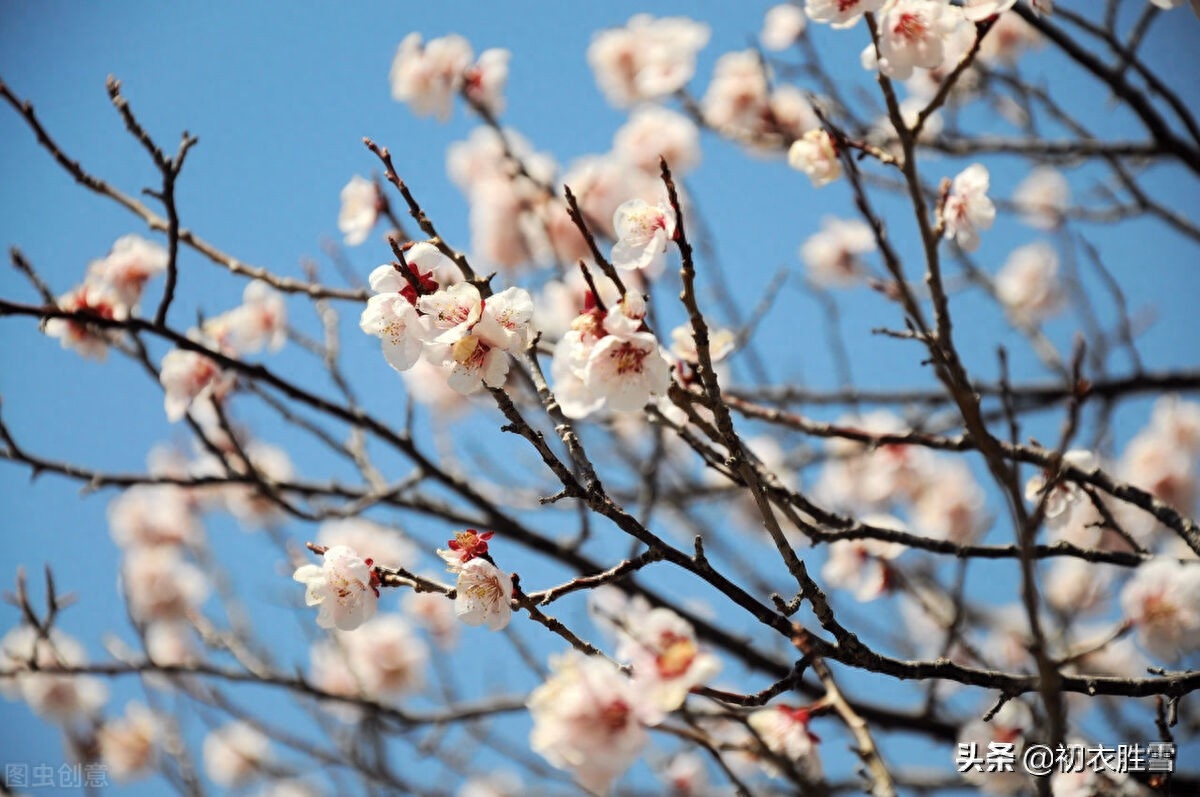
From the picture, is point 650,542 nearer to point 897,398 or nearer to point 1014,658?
point 897,398

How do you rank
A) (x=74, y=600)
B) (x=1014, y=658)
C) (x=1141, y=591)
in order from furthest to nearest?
(x=1014, y=658) → (x=74, y=600) → (x=1141, y=591)

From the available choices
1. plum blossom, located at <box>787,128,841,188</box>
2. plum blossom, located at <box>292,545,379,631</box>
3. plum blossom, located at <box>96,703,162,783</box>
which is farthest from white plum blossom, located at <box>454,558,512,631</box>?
plum blossom, located at <box>96,703,162,783</box>

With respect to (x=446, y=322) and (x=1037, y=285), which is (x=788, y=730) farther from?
(x=1037, y=285)

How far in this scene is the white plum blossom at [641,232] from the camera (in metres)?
1.47

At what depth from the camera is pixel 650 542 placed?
1392 mm

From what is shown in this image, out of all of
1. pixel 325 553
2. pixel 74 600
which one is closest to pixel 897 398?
pixel 325 553

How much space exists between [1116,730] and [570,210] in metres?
2.60

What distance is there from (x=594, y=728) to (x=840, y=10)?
1.42 meters

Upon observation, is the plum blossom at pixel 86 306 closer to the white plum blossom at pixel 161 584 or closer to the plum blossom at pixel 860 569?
the plum blossom at pixel 860 569

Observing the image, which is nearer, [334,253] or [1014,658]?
[334,253]

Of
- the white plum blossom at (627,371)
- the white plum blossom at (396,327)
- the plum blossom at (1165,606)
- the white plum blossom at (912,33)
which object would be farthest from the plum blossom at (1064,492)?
the white plum blossom at (396,327)

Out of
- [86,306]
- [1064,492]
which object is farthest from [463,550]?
[86,306]

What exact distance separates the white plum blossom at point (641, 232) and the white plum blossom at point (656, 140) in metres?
2.96

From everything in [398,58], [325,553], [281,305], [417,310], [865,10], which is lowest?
[325,553]
